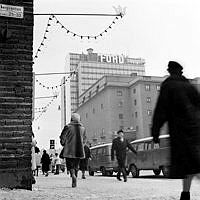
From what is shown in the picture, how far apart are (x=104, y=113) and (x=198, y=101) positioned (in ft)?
232

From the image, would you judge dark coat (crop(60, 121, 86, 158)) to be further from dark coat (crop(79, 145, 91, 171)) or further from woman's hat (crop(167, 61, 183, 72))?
dark coat (crop(79, 145, 91, 171))

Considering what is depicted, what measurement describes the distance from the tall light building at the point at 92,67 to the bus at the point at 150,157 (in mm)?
81717

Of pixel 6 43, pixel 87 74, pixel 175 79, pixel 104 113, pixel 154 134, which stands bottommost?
pixel 154 134

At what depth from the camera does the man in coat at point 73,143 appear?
896 centimetres

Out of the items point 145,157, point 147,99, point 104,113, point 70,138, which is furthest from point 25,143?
point 104,113

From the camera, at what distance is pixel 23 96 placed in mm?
7586

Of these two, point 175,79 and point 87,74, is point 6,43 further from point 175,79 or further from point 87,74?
point 87,74

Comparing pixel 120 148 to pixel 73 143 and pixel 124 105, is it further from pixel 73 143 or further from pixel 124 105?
pixel 124 105

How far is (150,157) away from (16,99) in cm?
896

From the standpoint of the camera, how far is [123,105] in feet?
241

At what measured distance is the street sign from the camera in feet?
25.1

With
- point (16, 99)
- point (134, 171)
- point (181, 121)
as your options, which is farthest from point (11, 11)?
point (134, 171)

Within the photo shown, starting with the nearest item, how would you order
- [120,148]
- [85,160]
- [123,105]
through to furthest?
[120,148]
[85,160]
[123,105]

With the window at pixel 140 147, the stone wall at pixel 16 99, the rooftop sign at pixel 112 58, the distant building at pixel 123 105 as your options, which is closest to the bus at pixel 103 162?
the window at pixel 140 147
